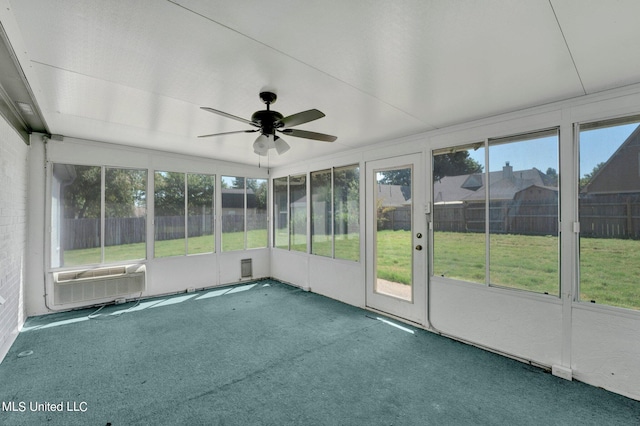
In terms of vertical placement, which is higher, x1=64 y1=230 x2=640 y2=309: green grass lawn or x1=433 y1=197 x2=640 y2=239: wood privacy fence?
x1=433 y1=197 x2=640 y2=239: wood privacy fence

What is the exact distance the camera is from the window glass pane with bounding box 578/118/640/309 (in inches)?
93.3

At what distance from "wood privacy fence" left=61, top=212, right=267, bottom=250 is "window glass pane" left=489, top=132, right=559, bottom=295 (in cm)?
473

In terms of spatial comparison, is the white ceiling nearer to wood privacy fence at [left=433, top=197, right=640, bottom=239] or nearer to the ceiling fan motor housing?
the ceiling fan motor housing

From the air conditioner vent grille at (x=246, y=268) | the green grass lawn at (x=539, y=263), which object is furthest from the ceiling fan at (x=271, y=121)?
the air conditioner vent grille at (x=246, y=268)

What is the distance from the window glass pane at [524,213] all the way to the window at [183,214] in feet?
15.7

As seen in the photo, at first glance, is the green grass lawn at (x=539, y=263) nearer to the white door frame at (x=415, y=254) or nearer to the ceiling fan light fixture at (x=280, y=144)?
the white door frame at (x=415, y=254)

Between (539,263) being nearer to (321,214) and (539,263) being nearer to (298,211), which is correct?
(321,214)

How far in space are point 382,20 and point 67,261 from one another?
529cm

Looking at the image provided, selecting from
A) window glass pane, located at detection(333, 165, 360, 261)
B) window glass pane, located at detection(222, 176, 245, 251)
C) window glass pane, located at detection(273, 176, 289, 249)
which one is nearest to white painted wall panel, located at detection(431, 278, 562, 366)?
window glass pane, located at detection(333, 165, 360, 261)

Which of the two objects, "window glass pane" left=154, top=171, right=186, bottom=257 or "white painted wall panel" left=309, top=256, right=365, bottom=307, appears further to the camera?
"window glass pane" left=154, top=171, right=186, bottom=257

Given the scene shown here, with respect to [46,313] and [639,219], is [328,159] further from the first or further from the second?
[46,313]

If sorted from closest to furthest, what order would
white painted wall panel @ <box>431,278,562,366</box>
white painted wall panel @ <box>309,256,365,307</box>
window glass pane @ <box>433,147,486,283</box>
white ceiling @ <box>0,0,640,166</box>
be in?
white ceiling @ <box>0,0,640,166</box>
white painted wall panel @ <box>431,278,562,366</box>
window glass pane @ <box>433,147,486,283</box>
white painted wall panel @ <box>309,256,365,307</box>

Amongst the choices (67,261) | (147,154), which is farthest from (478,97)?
(67,261)

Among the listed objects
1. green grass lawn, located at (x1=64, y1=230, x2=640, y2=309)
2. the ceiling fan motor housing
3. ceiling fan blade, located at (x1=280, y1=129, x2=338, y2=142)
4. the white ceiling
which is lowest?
green grass lawn, located at (x1=64, y1=230, x2=640, y2=309)
